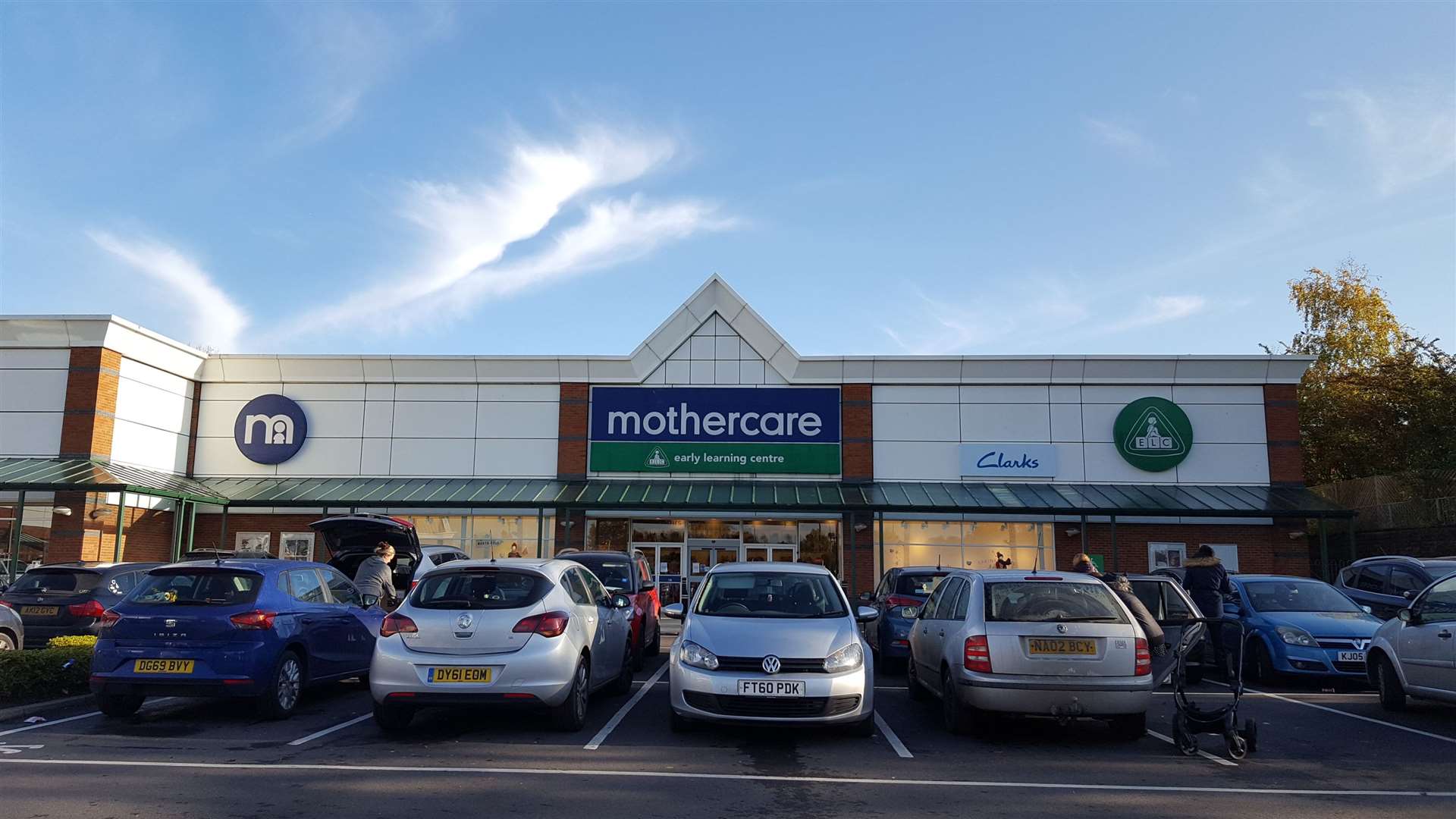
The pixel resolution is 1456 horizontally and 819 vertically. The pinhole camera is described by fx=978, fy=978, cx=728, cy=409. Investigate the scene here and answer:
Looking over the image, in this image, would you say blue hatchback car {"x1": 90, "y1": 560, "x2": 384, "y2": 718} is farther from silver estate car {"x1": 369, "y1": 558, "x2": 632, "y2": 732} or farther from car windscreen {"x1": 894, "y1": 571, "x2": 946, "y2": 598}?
car windscreen {"x1": 894, "y1": 571, "x2": 946, "y2": 598}

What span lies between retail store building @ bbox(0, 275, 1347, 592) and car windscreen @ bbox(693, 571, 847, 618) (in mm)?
14011

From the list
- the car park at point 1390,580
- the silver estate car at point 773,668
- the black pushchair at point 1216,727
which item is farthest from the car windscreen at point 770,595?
the car park at point 1390,580

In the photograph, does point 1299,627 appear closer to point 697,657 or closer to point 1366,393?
point 697,657

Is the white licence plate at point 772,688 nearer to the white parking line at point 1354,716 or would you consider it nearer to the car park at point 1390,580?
the white parking line at point 1354,716

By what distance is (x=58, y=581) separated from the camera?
12.9 m

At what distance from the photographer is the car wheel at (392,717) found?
322 inches

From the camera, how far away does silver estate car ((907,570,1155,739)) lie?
7945mm

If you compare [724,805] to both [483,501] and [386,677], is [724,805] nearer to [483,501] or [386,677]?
[386,677]

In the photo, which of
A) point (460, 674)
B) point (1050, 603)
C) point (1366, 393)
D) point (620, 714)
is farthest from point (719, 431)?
point (1366, 393)

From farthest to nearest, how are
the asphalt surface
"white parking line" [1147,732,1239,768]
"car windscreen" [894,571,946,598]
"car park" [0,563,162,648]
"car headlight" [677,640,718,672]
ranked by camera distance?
"car windscreen" [894,571,946,598] → "car park" [0,563,162,648] → "car headlight" [677,640,718,672] → "white parking line" [1147,732,1239,768] → the asphalt surface

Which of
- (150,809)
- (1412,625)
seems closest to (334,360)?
(150,809)

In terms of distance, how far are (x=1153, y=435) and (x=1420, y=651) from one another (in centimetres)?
1602

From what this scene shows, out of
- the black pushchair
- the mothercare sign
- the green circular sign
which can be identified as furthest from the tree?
the black pushchair

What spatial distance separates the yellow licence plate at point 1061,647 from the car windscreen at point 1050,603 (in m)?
0.19
